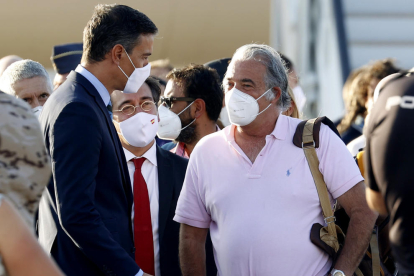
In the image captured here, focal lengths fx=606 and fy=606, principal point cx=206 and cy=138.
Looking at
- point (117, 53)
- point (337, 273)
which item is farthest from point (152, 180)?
point (337, 273)

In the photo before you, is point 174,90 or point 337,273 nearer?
point 337,273

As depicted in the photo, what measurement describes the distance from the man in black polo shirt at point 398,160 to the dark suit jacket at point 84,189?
1218 millimetres

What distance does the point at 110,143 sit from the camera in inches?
107

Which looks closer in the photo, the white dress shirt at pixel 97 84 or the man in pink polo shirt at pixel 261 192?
the man in pink polo shirt at pixel 261 192

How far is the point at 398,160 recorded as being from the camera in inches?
69.6

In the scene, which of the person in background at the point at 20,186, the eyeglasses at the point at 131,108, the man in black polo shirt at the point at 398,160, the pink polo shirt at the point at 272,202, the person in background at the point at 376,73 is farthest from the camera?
the person in background at the point at 376,73

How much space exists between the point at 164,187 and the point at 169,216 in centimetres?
16

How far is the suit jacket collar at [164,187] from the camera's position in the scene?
3232 millimetres

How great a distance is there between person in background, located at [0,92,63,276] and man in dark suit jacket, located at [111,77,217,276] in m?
1.70

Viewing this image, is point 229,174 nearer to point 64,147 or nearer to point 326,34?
point 64,147

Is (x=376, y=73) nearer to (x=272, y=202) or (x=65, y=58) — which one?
(x=272, y=202)

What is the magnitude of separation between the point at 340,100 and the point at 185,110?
4166 millimetres

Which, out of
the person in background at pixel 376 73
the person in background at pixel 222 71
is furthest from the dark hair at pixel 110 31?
the person in background at pixel 376 73

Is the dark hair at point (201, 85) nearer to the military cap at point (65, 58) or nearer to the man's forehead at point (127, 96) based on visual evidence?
the man's forehead at point (127, 96)
